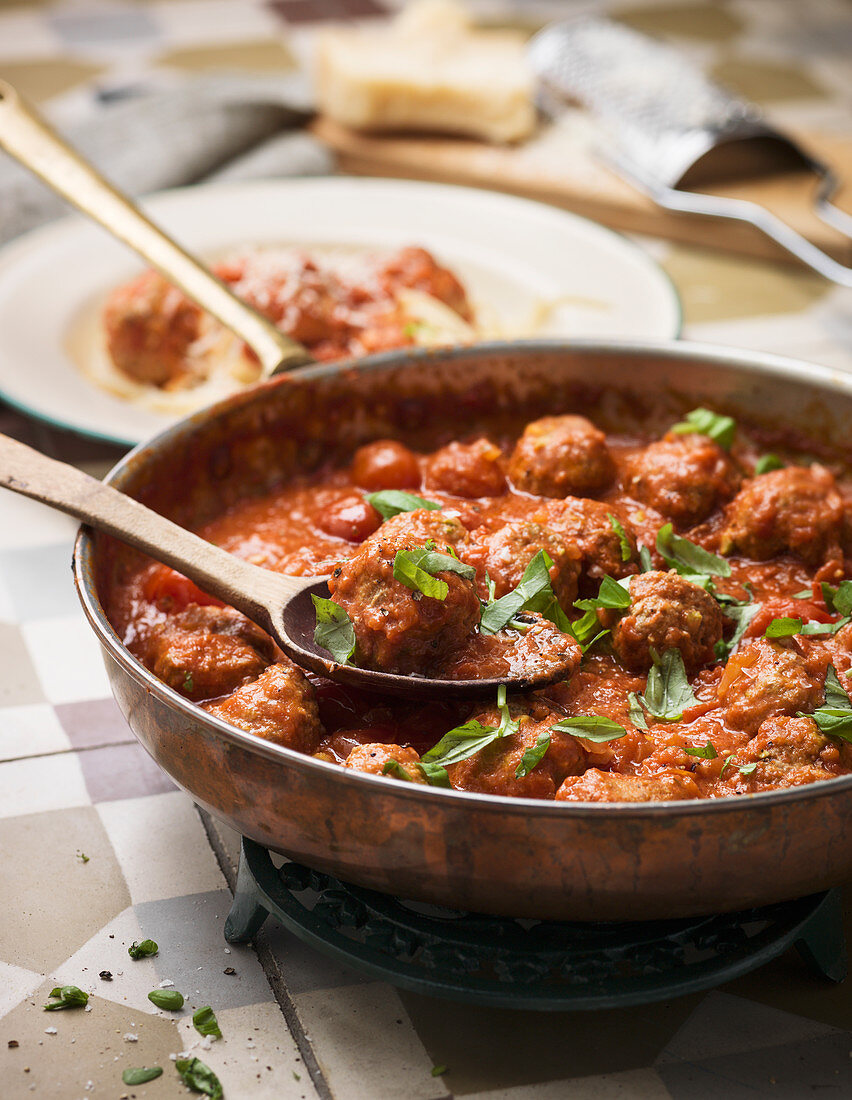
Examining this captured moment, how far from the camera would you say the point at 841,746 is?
2.51m

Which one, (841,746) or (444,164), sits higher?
(841,746)

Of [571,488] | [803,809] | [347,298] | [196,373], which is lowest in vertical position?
[196,373]

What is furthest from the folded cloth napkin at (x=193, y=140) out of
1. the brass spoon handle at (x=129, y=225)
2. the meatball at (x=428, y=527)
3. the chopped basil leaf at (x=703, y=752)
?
the chopped basil leaf at (x=703, y=752)

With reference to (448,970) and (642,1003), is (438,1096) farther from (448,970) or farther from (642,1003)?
(642,1003)

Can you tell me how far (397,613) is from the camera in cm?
247

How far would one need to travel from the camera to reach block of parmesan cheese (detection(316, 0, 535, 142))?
20.2 feet

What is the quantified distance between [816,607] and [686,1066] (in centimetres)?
118

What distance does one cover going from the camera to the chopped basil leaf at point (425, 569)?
2469mm

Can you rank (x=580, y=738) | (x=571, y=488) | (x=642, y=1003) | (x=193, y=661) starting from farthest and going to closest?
(x=571, y=488), (x=193, y=661), (x=580, y=738), (x=642, y=1003)

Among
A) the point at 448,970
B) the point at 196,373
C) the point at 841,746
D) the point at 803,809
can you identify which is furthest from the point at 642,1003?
the point at 196,373

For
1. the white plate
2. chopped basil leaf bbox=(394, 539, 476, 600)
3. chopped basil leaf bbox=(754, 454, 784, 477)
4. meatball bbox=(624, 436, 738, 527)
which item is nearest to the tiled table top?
the white plate

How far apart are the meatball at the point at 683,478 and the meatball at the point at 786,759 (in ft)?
3.04

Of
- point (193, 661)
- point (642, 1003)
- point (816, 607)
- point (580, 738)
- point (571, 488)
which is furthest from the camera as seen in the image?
point (571, 488)

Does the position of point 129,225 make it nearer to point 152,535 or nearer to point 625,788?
point 152,535
